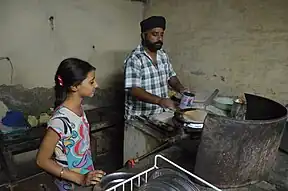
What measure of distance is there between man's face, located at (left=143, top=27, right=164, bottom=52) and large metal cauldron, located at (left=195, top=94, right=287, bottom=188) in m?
1.10

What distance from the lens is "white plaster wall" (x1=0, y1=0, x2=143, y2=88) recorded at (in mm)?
2229

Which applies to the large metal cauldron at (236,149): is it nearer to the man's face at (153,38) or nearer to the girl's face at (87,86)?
the girl's face at (87,86)

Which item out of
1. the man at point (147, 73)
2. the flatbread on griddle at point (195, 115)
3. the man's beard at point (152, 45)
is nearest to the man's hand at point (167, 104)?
the man at point (147, 73)

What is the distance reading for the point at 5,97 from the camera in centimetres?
228

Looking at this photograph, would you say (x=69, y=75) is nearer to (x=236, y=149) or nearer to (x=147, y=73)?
(x=236, y=149)

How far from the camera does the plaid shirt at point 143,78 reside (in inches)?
73.9

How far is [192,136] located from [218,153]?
47 cm

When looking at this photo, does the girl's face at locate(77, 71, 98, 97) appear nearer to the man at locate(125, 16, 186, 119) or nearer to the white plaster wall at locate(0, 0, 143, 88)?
the man at locate(125, 16, 186, 119)

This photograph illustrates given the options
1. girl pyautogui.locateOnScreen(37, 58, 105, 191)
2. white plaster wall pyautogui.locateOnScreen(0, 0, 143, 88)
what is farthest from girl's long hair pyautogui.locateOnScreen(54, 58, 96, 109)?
white plaster wall pyautogui.locateOnScreen(0, 0, 143, 88)

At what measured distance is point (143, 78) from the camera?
6.40 ft

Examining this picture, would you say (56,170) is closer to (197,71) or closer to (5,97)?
(5,97)

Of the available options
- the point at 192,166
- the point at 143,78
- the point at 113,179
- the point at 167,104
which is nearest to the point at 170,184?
the point at 113,179

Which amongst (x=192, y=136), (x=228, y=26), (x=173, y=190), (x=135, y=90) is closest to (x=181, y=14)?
(x=228, y=26)

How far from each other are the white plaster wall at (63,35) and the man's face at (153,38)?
928mm
